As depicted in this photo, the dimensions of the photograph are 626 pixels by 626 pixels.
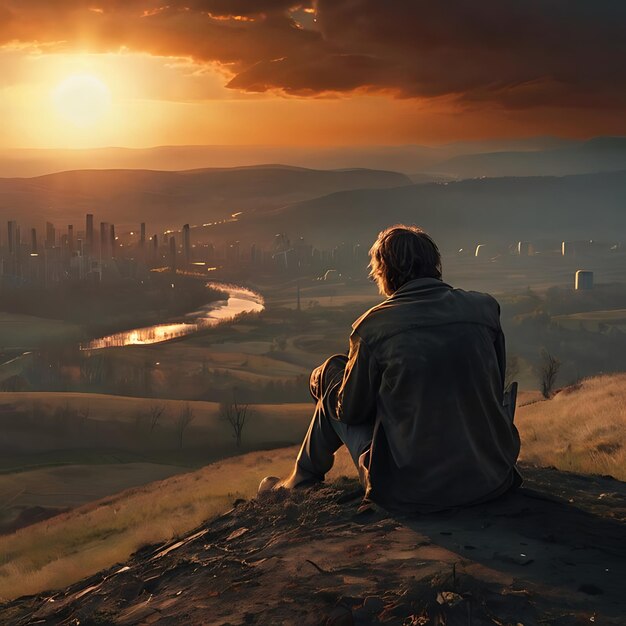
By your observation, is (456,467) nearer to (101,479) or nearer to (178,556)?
(178,556)

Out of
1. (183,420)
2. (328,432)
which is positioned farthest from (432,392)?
(183,420)

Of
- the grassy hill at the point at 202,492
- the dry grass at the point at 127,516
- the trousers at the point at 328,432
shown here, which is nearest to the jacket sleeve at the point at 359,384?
the trousers at the point at 328,432

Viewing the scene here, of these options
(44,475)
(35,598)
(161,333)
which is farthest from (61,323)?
(35,598)

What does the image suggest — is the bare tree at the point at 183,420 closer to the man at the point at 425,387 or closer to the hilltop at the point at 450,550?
the hilltop at the point at 450,550

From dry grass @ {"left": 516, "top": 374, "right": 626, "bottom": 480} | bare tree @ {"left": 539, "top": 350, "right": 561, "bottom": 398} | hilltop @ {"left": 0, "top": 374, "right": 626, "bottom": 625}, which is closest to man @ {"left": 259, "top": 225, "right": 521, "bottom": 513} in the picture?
hilltop @ {"left": 0, "top": 374, "right": 626, "bottom": 625}

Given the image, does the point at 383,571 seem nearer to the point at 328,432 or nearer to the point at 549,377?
the point at 328,432

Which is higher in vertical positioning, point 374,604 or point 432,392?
point 432,392
